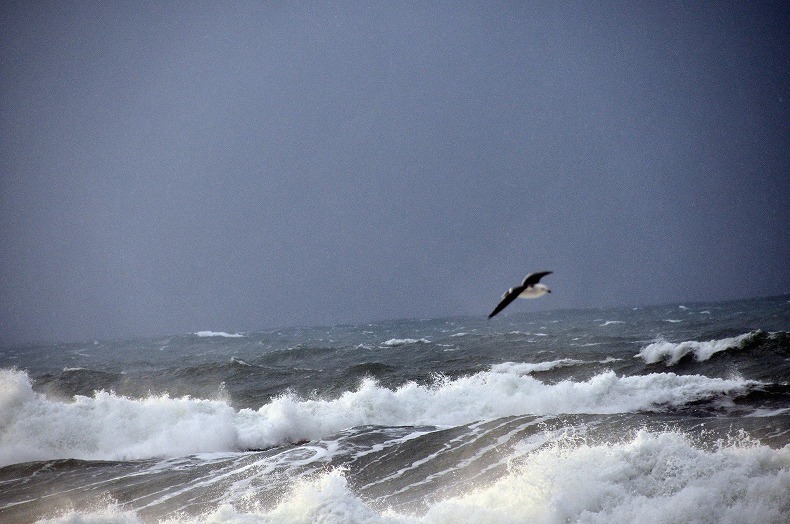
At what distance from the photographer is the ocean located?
7.80 metres

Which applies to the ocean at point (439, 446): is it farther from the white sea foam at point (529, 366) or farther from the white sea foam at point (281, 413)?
the white sea foam at point (529, 366)

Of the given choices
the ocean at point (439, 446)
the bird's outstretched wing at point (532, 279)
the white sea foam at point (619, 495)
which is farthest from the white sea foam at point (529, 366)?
the bird's outstretched wing at point (532, 279)

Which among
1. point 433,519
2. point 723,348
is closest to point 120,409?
point 433,519

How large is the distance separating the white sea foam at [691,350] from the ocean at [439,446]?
102 mm

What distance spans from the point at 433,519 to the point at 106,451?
12.6 metres

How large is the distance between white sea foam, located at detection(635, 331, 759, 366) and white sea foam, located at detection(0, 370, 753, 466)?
5077 mm

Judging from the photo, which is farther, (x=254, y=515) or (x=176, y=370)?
(x=176, y=370)

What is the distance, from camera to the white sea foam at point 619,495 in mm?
7141

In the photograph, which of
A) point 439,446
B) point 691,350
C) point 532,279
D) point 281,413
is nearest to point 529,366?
point 691,350

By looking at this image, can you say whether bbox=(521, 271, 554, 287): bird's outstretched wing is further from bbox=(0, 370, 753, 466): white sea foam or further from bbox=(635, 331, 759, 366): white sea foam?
bbox=(635, 331, 759, 366): white sea foam

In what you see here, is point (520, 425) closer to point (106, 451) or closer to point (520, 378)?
point (520, 378)

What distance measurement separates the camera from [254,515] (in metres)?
8.17

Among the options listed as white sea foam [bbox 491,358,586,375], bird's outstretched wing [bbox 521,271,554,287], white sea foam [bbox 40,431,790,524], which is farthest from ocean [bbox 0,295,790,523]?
bird's outstretched wing [bbox 521,271,554,287]

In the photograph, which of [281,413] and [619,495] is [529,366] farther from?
[619,495]
